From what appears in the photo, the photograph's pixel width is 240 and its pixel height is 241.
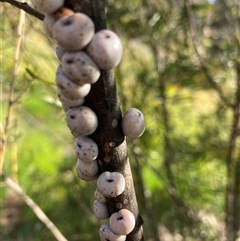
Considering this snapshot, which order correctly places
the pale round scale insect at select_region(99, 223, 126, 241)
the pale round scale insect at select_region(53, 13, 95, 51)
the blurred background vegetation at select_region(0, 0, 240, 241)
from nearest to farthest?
1. the pale round scale insect at select_region(53, 13, 95, 51)
2. the pale round scale insect at select_region(99, 223, 126, 241)
3. the blurred background vegetation at select_region(0, 0, 240, 241)

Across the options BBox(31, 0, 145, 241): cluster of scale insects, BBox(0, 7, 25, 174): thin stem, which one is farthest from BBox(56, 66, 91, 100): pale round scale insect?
BBox(0, 7, 25, 174): thin stem

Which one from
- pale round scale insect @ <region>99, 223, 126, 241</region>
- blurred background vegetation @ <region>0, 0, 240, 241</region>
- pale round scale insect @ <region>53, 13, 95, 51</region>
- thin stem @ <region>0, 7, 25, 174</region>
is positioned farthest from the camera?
blurred background vegetation @ <region>0, 0, 240, 241</region>

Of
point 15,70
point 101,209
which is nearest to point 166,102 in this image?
point 15,70

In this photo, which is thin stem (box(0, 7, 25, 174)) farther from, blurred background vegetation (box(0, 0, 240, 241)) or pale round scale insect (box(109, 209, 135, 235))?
pale round scale insect (box(109, 209, 135, 235))

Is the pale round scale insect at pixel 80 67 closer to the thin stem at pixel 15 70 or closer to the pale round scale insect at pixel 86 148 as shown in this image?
the pale round scale insect at pixel 86 148

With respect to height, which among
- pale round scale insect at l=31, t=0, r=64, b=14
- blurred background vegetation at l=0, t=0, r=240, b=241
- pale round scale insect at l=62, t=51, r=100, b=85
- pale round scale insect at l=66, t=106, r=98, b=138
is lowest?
blurred background vegetation at l=0, t=0, r=240, b=241

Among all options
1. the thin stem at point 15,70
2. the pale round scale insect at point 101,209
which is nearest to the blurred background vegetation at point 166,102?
the thin stem at point 15,70

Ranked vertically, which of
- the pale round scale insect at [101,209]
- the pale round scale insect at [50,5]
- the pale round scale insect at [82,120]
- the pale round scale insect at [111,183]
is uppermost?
the pale round scale insect at [50,5]

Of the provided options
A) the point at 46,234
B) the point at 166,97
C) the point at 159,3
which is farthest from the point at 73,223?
the point at 159,3
